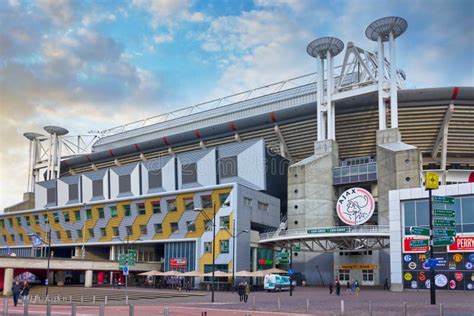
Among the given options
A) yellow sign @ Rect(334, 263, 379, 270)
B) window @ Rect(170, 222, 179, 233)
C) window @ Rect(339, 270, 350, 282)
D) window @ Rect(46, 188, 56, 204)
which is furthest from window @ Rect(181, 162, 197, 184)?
window @ Rect(46, 188, 56, 204)

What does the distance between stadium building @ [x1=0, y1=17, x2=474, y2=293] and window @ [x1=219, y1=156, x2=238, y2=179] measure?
21 centimetres

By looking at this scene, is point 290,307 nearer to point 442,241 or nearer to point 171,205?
point 442,241


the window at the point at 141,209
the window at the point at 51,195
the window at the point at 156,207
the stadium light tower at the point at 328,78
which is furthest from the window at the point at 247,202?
the window at the point at 51,195

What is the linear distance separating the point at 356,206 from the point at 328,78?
23.0 metres

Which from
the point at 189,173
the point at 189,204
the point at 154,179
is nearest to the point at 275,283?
the point at 189,204

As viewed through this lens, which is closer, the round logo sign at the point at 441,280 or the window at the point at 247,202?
the round logo sign at the point at 441,280

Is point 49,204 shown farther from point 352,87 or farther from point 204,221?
point 352,87

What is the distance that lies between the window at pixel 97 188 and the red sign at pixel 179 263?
29736mm

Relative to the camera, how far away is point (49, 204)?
374 feet

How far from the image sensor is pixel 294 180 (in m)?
79.9

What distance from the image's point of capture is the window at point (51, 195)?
113625 mm

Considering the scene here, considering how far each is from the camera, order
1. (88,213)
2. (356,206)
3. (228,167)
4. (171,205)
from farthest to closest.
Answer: (88,213)
(228,167)
(171,205)
(356,206)

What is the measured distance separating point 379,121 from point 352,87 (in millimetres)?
9319

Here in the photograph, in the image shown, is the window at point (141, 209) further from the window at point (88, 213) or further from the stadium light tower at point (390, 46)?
the stadium light tower at point (390, 46)
